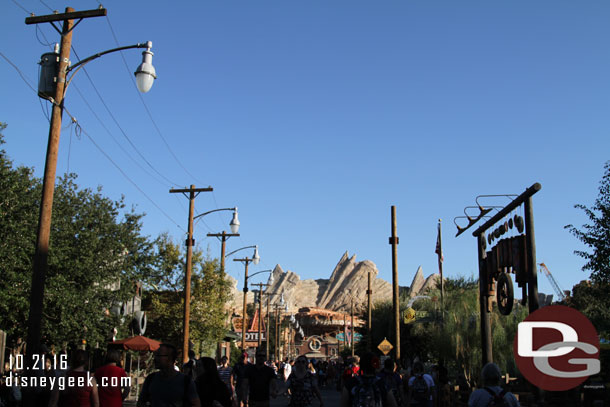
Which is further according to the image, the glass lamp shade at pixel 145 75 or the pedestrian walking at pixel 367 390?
the glass lamp shade at pixel 145 75

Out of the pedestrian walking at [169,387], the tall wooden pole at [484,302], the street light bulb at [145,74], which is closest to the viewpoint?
the pedestrian walking at [169,387]

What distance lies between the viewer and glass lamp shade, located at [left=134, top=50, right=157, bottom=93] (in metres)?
13.3

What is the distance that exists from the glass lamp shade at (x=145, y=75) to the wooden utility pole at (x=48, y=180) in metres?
1.54

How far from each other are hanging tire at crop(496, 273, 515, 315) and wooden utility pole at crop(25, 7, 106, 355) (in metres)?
11.3

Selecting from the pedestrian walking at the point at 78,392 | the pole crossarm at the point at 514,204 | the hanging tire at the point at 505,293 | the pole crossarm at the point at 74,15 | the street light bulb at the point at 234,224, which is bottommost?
the pedestrian walking at the point at 78,392

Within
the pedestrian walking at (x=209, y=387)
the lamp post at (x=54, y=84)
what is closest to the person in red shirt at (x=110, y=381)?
the pedestrian walking at (x=209, y=387)

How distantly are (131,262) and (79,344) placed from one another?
270 inches

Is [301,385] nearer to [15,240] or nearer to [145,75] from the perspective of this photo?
[145,75]

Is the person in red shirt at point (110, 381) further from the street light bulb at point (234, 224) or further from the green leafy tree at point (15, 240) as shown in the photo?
the street light bulb at point (234, 224)

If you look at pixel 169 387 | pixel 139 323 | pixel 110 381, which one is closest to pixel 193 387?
pixel 169 387

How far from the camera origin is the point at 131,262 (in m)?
37.3

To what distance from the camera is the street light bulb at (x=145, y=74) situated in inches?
524

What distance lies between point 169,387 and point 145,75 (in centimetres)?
853

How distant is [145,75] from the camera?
13.3 metres
